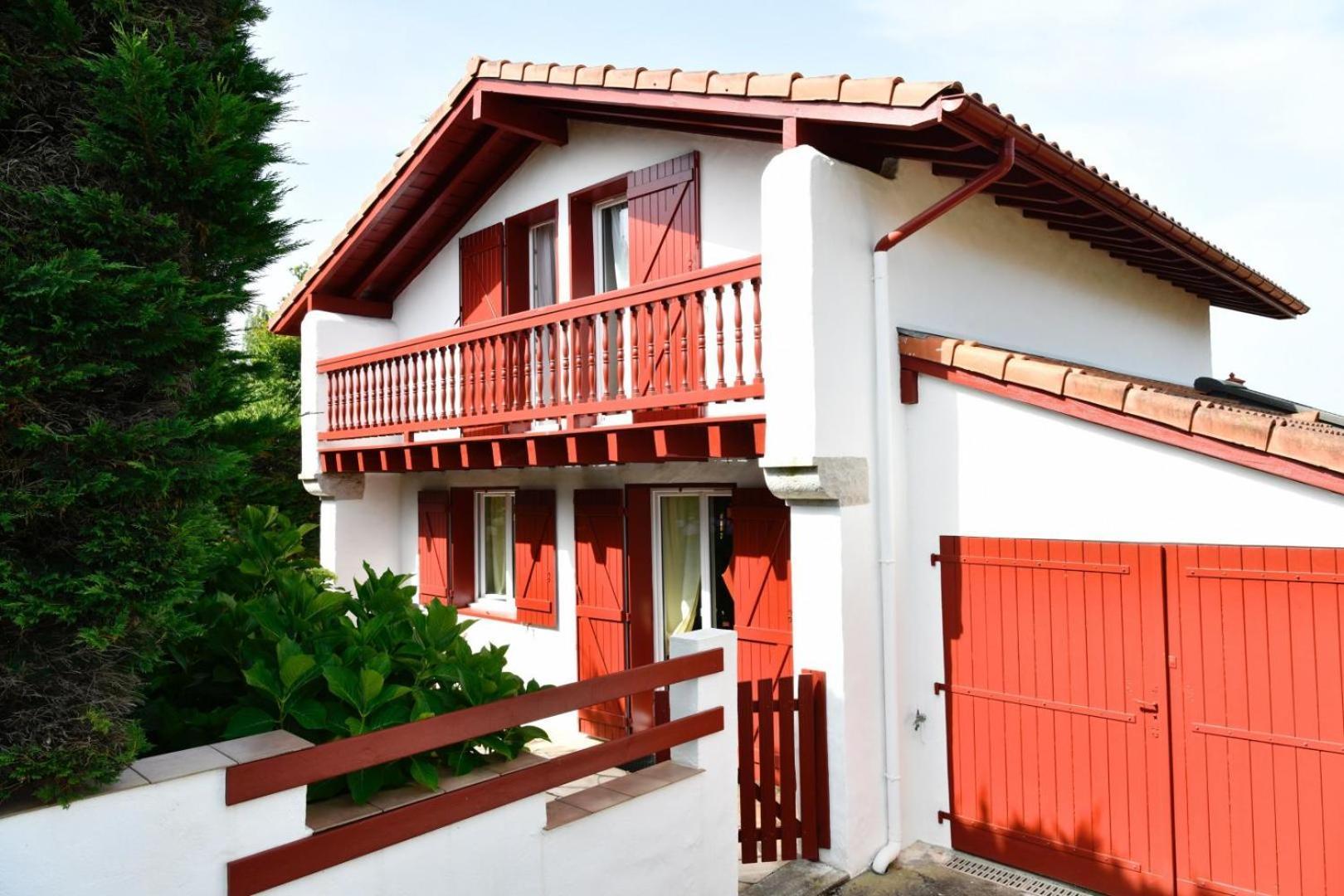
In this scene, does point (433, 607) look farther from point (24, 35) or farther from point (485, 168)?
point (485, 168)

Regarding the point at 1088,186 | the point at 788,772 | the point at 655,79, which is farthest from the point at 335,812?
the point at 1088,186

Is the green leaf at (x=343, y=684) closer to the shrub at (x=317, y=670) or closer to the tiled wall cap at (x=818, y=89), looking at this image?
the shrub at (x=317, y=670)

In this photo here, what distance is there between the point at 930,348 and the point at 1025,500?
119 cm

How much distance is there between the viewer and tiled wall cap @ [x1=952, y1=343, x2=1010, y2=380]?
553 centimetres

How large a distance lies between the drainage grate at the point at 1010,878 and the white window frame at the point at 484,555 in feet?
18.7

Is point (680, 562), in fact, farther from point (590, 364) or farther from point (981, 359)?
point (981, 359)

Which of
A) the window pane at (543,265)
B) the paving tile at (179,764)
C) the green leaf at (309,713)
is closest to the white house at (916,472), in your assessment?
the window pane at (543,265)

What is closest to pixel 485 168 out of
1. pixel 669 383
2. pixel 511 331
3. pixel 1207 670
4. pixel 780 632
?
pixel 511 331

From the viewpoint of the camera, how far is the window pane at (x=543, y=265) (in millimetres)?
9547

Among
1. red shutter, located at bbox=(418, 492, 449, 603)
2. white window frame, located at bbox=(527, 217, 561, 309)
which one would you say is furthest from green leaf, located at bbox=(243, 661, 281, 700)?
red shutter, located at bbox=(418, 492, 449, 603)

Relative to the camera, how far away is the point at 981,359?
5.63m

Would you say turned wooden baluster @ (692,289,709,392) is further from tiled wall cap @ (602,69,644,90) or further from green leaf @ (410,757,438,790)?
green leaf @ (410,757,438,790)

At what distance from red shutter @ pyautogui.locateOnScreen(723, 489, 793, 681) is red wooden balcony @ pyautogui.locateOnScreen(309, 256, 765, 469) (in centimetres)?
89

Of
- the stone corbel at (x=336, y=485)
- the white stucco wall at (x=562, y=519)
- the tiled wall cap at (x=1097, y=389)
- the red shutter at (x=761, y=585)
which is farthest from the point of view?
the stone corbel at (x=336, y=485)
